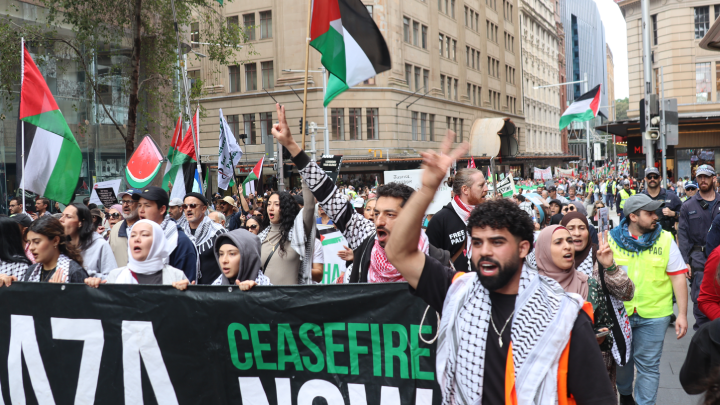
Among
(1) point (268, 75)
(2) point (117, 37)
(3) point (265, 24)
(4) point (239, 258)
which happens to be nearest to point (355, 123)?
(1) point (268, 75)

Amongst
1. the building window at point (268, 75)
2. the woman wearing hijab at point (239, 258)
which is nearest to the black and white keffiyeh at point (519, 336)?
the woman wearing hijab at point (239, 258)

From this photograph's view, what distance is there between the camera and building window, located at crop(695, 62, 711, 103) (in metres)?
37.9

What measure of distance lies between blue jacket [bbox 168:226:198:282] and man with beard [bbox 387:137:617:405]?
329 cm

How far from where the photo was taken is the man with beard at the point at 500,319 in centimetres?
239

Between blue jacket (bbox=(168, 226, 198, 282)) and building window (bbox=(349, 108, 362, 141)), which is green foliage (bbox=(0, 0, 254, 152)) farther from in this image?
building window (bbox=(349, 108, 362, 141))

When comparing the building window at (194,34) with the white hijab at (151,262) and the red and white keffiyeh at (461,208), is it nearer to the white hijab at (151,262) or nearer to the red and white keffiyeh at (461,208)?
the red and white keffiyeh at (461,208)

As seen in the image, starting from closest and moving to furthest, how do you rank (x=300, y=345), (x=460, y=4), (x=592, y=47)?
(x=300, y=345)
(x=460, y=4)
(x=592, y=47)

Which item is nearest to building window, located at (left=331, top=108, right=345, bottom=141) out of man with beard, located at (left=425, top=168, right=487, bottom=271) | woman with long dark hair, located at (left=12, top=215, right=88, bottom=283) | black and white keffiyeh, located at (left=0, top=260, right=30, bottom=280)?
man with beard, located at (left=425, top=168, right=487, bottom=271)

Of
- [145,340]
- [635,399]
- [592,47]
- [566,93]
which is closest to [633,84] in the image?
[635,399]

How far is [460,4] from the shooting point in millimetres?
57531

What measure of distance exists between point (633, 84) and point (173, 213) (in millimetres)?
38790

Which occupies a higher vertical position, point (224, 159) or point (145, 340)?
point (224, 159)

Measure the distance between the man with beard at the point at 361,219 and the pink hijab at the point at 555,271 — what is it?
651mm

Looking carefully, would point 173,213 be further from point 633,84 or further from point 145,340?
point 633,84
